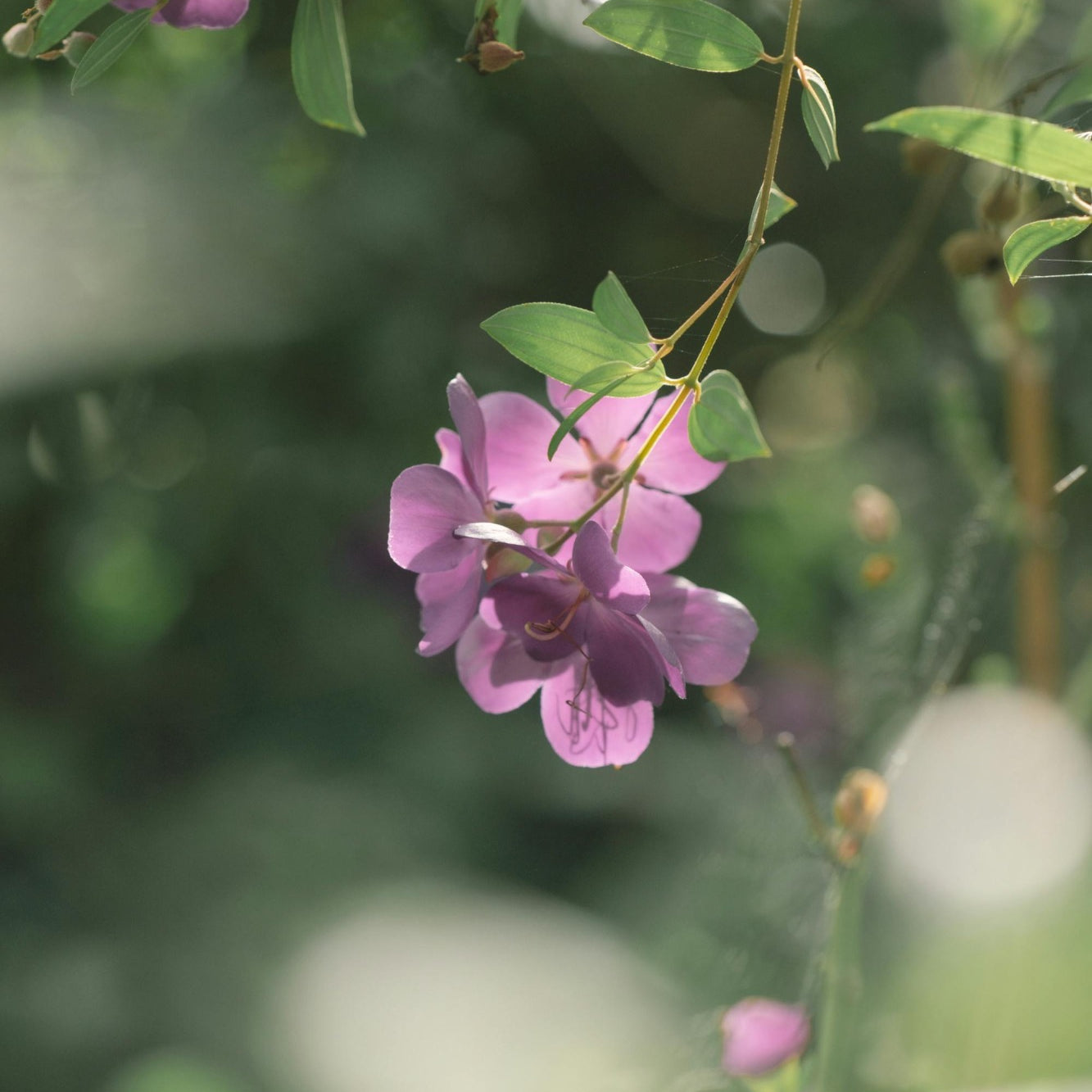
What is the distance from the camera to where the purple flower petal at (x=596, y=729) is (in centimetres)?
25

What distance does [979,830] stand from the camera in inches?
20.6

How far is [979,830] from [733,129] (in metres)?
0.62

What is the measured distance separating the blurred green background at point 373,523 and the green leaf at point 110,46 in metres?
0.47

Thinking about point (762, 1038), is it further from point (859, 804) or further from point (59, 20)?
point (59, 20)

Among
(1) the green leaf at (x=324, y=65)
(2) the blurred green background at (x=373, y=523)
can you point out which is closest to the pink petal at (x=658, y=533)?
(1) the green leaf at (x=324, y=65)

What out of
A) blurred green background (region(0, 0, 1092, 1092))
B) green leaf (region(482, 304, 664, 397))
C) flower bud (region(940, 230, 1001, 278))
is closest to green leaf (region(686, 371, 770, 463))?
green leaf (region(482, 304, 664, 397))

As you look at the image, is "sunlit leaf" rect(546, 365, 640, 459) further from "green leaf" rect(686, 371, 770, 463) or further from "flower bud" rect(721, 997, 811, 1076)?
"flower bud" rect(721, 997, 811, 1076)

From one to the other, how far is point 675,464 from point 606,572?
0.07 metres

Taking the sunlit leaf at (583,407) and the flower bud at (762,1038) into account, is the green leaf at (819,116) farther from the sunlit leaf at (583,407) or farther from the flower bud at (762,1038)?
the flower bud at (762,1038)

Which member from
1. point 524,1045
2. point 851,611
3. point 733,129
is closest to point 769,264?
point 733,129

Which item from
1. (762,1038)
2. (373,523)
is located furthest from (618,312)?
(373,523)

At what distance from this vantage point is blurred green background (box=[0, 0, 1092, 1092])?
88 cm

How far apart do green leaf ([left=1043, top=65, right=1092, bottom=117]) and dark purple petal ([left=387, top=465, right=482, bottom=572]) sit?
6.4 inches

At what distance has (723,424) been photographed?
0.71 feet
